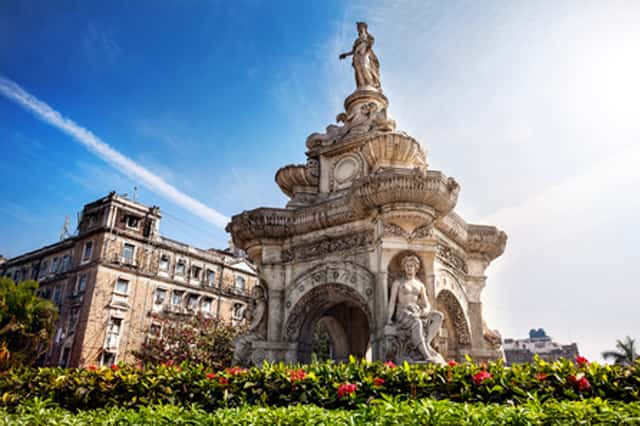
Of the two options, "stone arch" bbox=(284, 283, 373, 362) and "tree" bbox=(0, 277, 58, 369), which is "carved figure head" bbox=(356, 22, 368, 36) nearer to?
"stone arch" bbox=(284, 283, 373, 362)

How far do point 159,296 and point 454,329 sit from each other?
33.3 metres

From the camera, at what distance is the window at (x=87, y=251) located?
126ft

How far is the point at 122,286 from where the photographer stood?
37.5 meters

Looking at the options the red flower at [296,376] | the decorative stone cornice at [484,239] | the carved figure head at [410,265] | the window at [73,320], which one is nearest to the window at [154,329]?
the window at [73,320]

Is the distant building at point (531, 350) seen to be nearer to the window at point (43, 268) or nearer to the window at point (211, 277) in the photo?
the window at point (211, 277)

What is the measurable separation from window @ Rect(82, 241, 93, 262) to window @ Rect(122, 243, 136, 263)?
8.23ft

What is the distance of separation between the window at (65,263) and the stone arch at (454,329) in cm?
3826

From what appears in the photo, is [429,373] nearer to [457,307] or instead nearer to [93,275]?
[457,307]

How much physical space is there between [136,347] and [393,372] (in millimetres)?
35679

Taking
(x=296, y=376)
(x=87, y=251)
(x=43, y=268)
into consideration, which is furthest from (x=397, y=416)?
(x=43, y=268)

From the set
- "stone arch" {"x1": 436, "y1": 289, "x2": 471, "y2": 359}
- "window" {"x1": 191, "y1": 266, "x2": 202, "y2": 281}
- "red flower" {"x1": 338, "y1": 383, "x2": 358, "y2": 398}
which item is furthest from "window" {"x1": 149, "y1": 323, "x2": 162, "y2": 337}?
"red flower" {"x1": 338, "y1": 383, "x2": 358, "y2": 398}

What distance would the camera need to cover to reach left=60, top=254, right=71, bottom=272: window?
40.6m

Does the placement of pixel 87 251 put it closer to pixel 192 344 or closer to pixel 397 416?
pixel 192 344

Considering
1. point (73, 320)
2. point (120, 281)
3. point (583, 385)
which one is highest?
point (120, 281)
